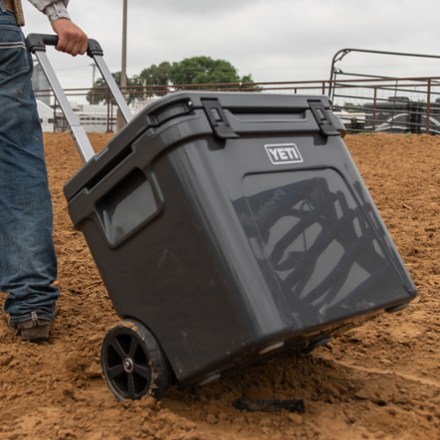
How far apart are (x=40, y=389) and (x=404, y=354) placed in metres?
1.27

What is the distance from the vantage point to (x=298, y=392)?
85.0 inches

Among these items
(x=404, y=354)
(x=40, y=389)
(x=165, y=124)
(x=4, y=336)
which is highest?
(x=165, y=124)

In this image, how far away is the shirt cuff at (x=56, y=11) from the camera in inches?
99.5

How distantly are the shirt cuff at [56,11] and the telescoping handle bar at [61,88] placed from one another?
103 millimetres

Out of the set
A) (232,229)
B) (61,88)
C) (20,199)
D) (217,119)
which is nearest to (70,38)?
(61,88)

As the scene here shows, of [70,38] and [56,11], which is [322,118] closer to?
[70,38]

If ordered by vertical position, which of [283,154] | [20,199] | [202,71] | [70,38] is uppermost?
[202,71]

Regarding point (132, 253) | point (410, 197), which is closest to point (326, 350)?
point (132, 253)

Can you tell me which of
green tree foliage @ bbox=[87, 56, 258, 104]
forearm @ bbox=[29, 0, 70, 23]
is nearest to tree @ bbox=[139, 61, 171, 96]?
green tree foliage @ bbox=[87, 56, 258, 104]

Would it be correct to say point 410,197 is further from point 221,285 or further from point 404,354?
point 221,285

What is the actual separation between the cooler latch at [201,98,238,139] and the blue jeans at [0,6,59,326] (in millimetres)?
944

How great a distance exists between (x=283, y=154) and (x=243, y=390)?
76cm

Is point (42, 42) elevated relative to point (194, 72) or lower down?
lower down

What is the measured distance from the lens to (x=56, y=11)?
2.53 meters
